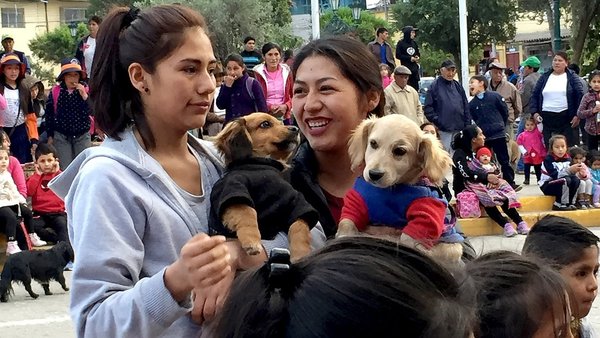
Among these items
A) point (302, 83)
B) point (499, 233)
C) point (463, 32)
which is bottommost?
point (499, 233)

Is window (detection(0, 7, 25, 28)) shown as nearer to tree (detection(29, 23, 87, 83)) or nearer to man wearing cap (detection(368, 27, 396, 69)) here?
tree (detection(29, 23, 87, 83))

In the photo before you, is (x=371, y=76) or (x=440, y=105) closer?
(x=371, y=76)

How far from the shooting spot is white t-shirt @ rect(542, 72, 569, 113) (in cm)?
1456

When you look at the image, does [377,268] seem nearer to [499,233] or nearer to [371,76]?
[371,76]

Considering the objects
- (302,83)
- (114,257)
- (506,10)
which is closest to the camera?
(114,257)

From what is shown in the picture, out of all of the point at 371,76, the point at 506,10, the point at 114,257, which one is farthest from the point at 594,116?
the point at 506,10

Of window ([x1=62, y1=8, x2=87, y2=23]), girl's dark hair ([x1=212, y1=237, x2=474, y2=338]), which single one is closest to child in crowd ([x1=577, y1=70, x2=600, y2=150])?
girl's dark hair ([x1=212, y1=237, x2=474, y2=338])

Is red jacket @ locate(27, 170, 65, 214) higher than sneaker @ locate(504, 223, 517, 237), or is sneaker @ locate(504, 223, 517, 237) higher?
red jacket @ locate(27, 170, 65, 214)

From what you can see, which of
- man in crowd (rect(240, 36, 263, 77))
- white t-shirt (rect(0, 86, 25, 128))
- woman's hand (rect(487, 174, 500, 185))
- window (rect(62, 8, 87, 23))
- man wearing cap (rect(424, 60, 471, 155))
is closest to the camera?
woman's hand (rect(487, 174, 500, 185))

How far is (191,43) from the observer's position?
2531 millimetres

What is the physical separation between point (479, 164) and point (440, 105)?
89.7 inches

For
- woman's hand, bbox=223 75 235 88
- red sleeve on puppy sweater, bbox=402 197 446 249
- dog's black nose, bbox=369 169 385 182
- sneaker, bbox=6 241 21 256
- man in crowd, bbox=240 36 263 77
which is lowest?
sneaker, bbox=6 241 21 256

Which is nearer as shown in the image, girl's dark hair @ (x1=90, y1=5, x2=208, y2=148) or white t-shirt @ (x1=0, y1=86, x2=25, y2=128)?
girl's dark hair @ (x1=90, y1=5, x2=208, y2=148)

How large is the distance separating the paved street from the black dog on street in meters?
0.13
